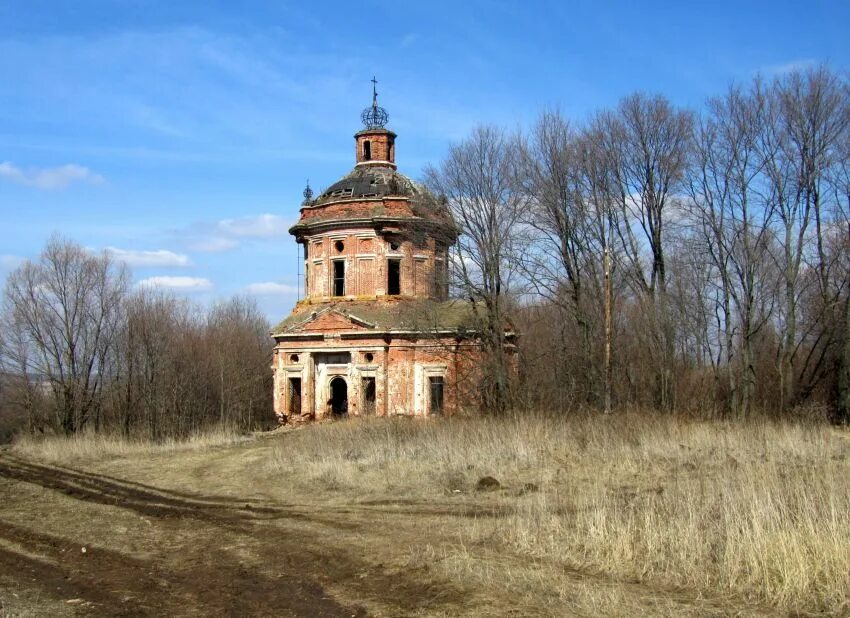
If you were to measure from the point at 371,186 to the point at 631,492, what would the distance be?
24138 millimetres

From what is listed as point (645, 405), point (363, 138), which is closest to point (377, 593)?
point (645, 405)

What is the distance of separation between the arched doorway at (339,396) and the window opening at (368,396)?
1611 millimetres

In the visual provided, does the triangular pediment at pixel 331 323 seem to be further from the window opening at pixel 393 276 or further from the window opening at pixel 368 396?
the window opening at pixel 393 276

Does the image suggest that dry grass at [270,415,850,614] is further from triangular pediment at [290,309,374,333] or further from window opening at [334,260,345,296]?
window opening at [334,260,345,296]

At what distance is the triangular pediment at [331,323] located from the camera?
31047 millimetres

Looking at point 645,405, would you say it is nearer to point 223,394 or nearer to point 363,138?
point 363,138

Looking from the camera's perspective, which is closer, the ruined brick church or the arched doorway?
the ruined brick church

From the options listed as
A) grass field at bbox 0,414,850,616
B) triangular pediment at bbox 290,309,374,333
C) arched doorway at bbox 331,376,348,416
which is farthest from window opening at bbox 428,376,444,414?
grass field at bbox 0,414,850,616

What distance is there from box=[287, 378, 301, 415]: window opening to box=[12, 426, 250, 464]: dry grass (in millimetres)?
5379

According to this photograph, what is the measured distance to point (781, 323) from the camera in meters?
26.6

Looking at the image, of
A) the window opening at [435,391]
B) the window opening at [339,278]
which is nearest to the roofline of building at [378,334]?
the window opening at [435,391]

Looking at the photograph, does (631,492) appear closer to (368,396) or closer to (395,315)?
(395,315)

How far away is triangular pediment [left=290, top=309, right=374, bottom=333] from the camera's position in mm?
31047

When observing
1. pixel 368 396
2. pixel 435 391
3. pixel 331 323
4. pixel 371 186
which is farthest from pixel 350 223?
pixel 435 391
